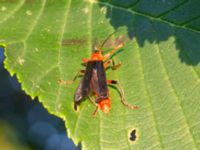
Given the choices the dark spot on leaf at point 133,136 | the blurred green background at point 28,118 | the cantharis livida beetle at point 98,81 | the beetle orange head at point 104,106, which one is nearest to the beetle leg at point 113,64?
the cantharis livida beetle at point 98,81

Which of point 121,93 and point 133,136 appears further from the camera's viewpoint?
point 121,93

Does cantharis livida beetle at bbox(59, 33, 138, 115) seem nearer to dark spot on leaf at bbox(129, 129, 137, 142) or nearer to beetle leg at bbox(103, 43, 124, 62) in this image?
beetle leg at bbox(103, 43, 124, 62)

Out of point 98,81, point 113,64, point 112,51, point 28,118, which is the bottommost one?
point 28,118

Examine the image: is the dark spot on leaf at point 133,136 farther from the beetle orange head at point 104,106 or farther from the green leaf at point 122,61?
the beetle orange head at point 104,106

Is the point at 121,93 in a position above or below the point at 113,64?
below

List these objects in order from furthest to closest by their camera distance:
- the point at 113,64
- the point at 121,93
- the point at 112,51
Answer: the point at 112,51 < the point at 113,64 < the point at 121,93

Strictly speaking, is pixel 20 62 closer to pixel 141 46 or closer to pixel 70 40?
pixel 70 40

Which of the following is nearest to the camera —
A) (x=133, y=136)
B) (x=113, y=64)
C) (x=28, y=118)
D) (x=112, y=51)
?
(x=133, y=136)

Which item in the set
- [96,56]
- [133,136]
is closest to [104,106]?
[133,136]

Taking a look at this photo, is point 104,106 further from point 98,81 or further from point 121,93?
point 98,81
